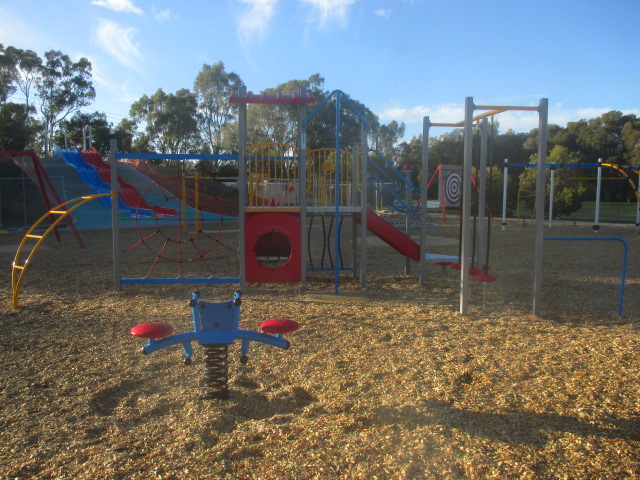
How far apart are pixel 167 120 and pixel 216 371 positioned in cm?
3999

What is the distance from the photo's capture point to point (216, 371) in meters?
3.28

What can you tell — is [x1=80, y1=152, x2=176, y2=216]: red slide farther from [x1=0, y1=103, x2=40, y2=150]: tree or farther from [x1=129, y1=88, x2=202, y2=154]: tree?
[x1=129, y1=88, x2=202, y2=154]: tree

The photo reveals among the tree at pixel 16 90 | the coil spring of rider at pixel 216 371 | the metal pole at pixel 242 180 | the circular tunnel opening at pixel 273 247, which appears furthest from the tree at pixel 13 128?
the coil spring of rider at pixel 216 371

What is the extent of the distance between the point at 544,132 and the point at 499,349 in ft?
8.13

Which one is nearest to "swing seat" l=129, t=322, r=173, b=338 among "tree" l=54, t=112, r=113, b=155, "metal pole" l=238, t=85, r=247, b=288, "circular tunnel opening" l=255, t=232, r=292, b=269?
"metal pole" l=238, t=85, r=247, b=288

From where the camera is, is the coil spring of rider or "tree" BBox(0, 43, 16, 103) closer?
the coil spring of rider

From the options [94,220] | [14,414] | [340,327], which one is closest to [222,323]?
[14,414]

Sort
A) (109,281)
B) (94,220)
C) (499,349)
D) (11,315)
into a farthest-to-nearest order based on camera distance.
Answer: (94,220), (109,281), (11,315), (499,349)

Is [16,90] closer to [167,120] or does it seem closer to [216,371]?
[167,120]

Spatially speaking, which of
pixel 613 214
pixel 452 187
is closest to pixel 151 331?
pixel 452 187

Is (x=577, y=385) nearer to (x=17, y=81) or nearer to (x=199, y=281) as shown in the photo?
(x=199, y=281)

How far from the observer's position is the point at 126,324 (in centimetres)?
524

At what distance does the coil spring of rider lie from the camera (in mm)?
3268

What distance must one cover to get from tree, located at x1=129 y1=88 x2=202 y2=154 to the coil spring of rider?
128ft
